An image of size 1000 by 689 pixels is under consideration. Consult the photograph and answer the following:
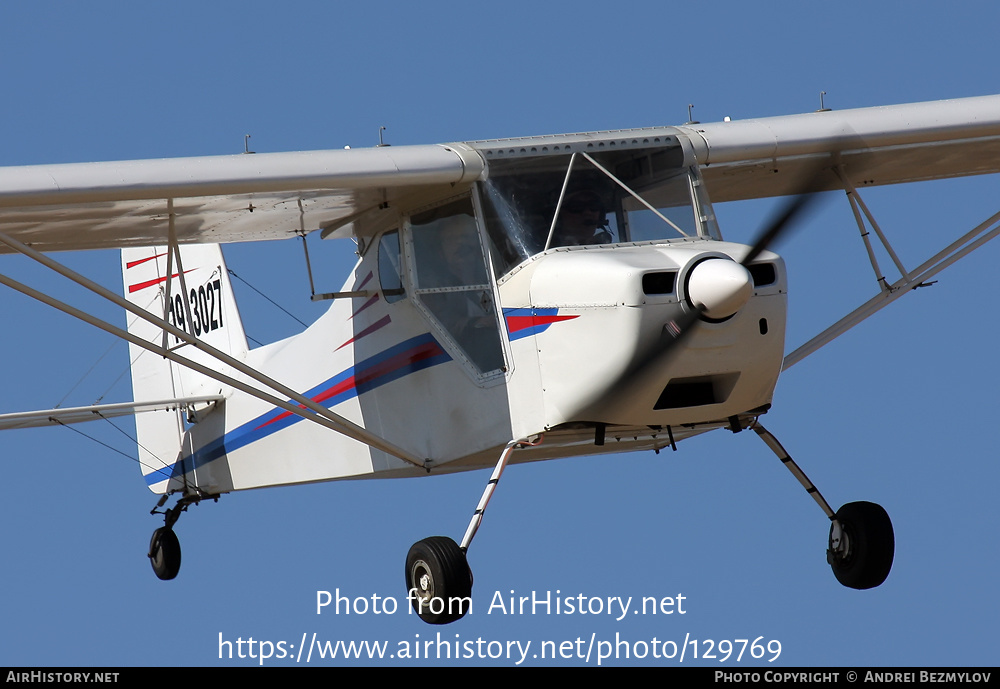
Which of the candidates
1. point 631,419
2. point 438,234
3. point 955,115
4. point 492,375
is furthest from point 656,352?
point 955,115

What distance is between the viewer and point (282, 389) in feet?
38.4

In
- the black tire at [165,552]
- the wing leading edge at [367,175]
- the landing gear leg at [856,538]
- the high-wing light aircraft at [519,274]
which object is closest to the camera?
the high-wing light aircraft at [519,274]

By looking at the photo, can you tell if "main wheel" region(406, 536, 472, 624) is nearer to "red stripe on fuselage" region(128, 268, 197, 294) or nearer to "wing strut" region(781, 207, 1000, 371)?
"wing strut" region(781, 207, 1000, 371)

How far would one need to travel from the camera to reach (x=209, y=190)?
10727mm

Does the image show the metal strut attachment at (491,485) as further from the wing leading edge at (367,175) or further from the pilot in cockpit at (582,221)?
the wing leading edge at (367,175)

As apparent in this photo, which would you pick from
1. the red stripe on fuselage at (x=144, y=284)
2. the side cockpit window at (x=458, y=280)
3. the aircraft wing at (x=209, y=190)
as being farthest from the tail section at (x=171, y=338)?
the side cockpit window at (x=458, y=280)

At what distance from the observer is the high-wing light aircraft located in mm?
10047

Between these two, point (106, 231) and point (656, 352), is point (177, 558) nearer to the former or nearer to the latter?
point (106, 231)

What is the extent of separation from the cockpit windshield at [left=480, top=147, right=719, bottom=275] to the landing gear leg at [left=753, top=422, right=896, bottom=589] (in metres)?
1.52

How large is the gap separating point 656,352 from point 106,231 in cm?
426

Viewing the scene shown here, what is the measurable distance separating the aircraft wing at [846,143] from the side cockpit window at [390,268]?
2134 millimetres

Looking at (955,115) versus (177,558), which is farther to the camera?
(177,558)

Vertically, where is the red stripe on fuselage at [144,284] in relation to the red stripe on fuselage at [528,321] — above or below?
above

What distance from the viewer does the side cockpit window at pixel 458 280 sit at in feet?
36.2
